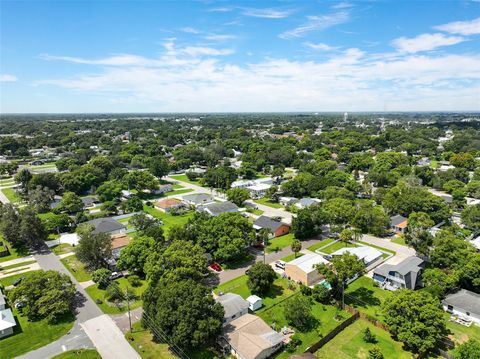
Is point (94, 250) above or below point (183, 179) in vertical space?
above

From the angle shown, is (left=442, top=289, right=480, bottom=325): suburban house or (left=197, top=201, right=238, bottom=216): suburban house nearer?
(left=442, top=289, right=480, bottom=325): suburban house

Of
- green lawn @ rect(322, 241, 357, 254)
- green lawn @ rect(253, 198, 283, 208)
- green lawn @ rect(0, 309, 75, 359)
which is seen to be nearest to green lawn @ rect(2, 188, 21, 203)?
green lawn @ rect(0, 309, 75, 359)

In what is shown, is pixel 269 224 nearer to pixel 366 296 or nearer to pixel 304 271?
pixel 304 271

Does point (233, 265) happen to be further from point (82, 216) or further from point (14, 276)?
point (82, 216)

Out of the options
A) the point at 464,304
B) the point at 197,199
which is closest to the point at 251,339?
the point at 464,304

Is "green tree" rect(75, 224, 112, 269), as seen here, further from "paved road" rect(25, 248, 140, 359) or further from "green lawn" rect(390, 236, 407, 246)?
"green lawn" rect(390, 236, 407, 246)
